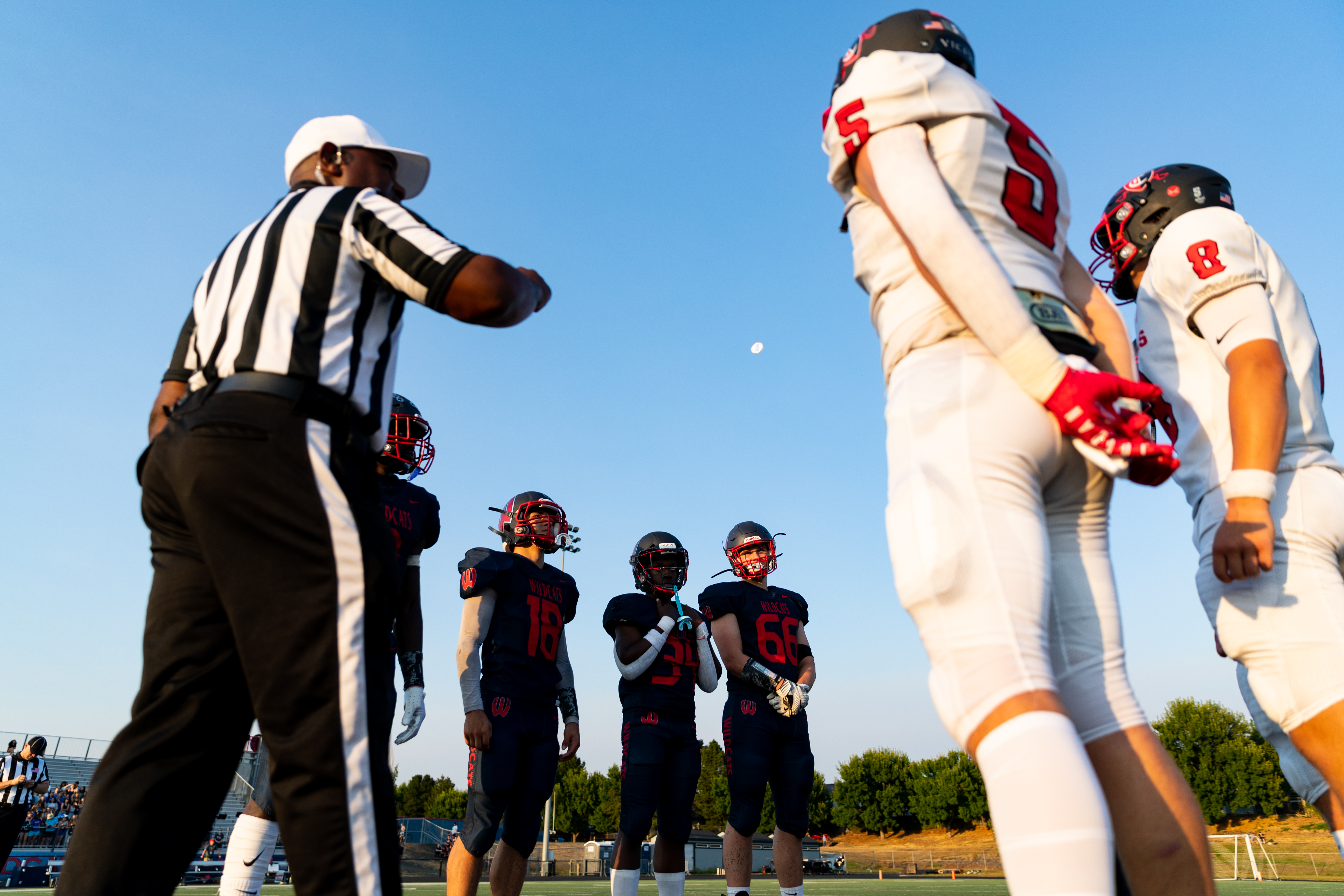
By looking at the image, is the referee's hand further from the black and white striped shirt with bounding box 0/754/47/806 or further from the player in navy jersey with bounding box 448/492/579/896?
the black and white striped shirt with bounding box 0/754/47/806

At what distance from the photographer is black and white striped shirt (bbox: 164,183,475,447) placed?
2.00 meters

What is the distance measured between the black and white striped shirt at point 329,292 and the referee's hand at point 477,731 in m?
3.46

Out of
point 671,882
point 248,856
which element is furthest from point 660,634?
point 248,856

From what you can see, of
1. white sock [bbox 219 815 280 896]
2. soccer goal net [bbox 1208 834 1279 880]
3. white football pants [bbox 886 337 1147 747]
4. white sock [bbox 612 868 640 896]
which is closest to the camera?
white football pants [bbox 886 337 1147 747]

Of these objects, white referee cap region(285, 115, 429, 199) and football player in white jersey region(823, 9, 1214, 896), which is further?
white referee cap region(285, 115, 429, 199)

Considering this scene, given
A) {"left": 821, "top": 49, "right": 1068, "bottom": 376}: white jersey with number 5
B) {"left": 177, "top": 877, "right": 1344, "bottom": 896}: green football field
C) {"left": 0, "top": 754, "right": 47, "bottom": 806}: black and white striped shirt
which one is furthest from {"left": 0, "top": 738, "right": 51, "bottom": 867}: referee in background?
{"left": 821, "top": 49, "right": 1068, "bottom": 376}: white jersey with number 5

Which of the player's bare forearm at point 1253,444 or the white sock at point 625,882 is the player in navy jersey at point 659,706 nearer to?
the white sock at point 625,882

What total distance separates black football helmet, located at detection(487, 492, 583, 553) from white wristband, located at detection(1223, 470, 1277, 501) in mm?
4625

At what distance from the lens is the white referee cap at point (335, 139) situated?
251 centimetres

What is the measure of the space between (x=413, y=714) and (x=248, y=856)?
999 mm

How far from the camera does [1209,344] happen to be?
278 centimetres

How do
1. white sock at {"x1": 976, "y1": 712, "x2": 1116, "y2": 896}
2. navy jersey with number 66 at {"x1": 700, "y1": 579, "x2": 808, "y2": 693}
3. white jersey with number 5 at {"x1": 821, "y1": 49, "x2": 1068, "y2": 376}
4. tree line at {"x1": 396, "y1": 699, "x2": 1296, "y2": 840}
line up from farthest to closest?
tree line at {"x1": 396, "y1": 699, "x2": 1296, "y2": 840}, navy jersey with number 66 at {"x1": 700, "y1": 579, "x2": 808, "y2": 693}, white jersey with number 5 at {"x1": 821, "y1": 49, "x2": 1068, "y2": 376}, white sock at {"x1": 976, "y1": 712, "x2": 1116, "y2": 896}

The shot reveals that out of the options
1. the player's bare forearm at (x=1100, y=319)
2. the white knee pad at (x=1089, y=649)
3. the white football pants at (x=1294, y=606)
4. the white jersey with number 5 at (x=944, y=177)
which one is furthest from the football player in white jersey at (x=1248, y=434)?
the white jersey with number 5 at (x=944, y=177)

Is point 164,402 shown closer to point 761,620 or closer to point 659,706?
point 659,706
